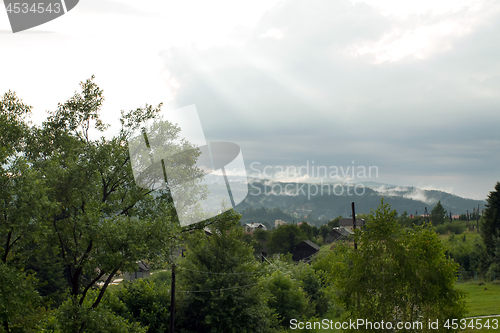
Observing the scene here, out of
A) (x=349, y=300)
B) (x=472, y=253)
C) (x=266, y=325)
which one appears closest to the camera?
(x=349, y=300)

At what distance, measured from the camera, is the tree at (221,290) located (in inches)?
922

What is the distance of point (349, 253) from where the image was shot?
14.1 m

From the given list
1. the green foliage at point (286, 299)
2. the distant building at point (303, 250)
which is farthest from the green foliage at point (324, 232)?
the green foliage at point (286, 299)

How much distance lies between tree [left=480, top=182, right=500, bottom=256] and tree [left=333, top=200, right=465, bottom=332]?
49206mm

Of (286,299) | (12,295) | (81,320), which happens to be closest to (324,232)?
(286,299)

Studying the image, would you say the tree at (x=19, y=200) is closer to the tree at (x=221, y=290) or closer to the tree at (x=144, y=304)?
the tree at (x=144, y=304)

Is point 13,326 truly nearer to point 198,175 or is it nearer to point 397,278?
point 198,175

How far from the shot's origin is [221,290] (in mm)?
23672

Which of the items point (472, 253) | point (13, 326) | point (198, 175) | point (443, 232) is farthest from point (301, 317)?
point (443, 232)

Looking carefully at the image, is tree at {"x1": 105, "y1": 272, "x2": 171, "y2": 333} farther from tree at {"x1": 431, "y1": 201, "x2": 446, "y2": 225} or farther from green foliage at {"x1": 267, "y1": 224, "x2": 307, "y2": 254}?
tree at {"x1": 431, "y1": 201, "x2": 446, "y2": 225}

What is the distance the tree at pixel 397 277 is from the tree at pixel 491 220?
161 ft

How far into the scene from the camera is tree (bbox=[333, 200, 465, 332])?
1257 cm

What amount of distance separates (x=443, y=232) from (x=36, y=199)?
108m

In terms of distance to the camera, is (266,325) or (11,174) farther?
(266,325)
